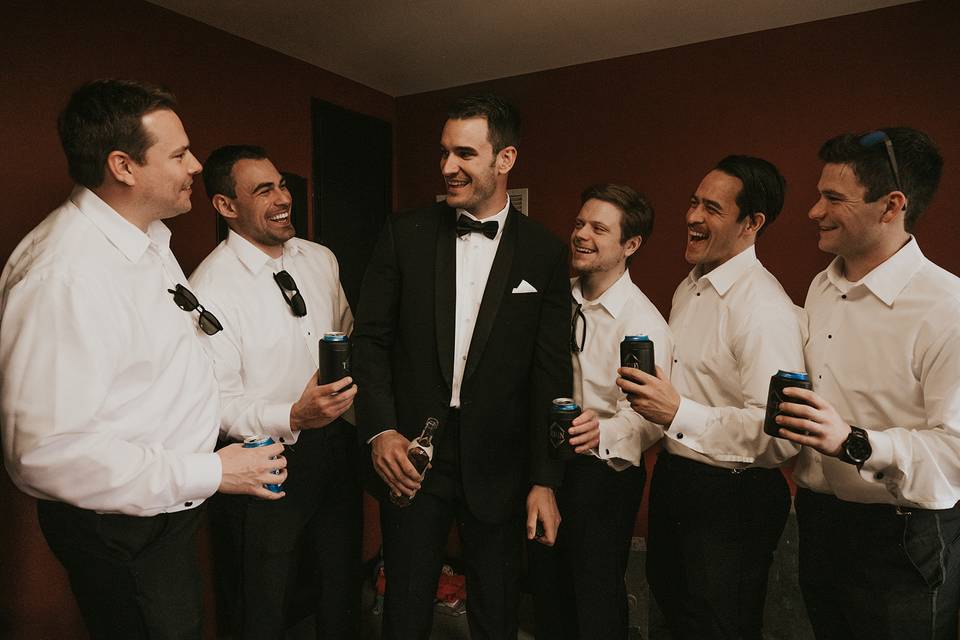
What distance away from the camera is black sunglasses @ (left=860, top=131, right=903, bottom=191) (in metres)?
1.56

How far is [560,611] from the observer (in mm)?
2266

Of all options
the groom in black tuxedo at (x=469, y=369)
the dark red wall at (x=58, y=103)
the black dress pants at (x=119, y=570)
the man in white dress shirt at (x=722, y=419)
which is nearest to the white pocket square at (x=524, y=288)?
the groom in black tuxedo at (x=469, y=369)

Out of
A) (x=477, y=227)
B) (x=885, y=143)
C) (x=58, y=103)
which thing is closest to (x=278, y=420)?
(x=477, y=227)

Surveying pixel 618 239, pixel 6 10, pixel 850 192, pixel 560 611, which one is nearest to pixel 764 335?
pixel 850 192

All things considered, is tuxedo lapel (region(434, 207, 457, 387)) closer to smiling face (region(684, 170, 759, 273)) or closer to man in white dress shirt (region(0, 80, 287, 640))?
man in white dress shirt (region(0, 80, 287, 640))

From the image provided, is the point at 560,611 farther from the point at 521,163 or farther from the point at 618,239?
the point at 521,163

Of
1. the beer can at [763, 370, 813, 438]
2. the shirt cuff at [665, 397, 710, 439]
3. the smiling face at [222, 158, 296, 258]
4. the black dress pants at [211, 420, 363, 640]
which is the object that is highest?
the smiling face at [222, 158, 296, 258]

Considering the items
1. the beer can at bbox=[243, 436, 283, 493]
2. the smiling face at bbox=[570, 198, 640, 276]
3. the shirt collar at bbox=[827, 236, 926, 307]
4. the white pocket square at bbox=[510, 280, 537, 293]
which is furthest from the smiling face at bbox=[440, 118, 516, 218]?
the shirt collar at bbox=[827, 236, 926, 307]

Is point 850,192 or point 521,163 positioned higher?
point 521,163

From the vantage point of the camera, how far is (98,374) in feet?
4.31

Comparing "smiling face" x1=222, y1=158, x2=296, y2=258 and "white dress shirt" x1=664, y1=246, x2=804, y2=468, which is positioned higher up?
"smiling face" x1=222, y1=158, x2=296, y2=258

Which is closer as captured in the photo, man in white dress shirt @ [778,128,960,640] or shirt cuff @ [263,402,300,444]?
man in white dress shirt @ [778,128,960,640]

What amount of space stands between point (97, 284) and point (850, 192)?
1.88m

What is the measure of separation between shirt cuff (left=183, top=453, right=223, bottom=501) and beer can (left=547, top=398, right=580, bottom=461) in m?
0.87
